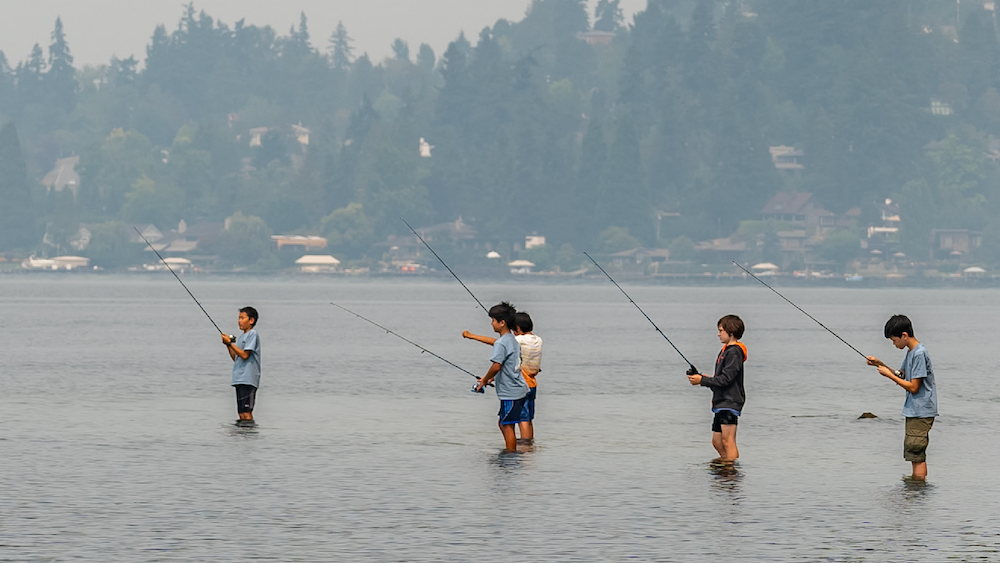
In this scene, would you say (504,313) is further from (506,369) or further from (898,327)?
(898,327)

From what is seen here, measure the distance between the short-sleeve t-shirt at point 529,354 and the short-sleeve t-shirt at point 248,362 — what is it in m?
3.78

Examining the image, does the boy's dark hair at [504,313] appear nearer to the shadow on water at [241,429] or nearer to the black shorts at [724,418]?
the black shorts at [724,418]

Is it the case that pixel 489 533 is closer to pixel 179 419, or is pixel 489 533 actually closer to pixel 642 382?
pixel 179 419

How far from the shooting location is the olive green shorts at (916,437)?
58.2 feet

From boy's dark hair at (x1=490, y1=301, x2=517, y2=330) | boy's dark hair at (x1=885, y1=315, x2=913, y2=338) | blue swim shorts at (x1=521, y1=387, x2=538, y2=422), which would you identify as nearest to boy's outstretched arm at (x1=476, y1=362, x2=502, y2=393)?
boy's dark hair at (x1=490, y1=301, x2=517, y2=330)

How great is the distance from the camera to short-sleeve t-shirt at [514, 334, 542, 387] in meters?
20.6

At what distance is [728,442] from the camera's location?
19656mm

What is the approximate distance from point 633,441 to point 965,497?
668 cm

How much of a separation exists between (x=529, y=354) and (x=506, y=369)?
0.94 meters

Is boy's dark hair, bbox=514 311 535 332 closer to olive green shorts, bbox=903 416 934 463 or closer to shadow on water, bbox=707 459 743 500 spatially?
shadow on water, bbox=707 459 743 500

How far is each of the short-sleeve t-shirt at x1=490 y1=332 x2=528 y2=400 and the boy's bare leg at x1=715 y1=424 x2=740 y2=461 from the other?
Result: 7.32 ft

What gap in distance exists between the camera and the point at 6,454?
20609 millimetres

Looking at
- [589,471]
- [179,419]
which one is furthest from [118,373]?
[589,471]

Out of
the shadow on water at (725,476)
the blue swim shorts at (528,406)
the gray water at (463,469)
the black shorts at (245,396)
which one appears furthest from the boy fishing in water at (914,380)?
the black shorts at (245,396)
